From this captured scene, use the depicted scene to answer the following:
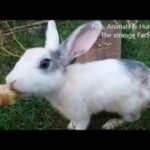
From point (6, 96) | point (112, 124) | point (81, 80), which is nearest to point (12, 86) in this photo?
point (6, 96)

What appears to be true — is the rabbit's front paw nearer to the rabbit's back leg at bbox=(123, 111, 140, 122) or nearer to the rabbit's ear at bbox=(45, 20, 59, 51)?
the rabbit's back leg at bbox=(123, 111, 140, 122)

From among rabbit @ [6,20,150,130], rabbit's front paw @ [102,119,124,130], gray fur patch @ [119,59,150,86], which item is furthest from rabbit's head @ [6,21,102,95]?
rabbit's front paw @ [102,119,124,130]

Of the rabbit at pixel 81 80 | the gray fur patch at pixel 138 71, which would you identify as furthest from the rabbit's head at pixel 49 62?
the gray fur patch at pixel 138 71

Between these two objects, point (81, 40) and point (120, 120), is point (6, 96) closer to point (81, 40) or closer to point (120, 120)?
point (81, 40)

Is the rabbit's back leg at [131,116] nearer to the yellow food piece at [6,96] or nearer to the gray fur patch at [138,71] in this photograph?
the gray fur patch at [138,71]
